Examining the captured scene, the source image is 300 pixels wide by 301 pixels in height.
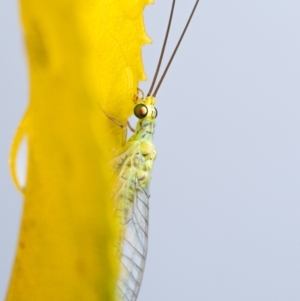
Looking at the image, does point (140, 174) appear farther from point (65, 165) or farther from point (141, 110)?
point (65, 165)

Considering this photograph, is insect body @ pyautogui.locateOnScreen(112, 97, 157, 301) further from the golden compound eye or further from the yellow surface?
the yellow surface

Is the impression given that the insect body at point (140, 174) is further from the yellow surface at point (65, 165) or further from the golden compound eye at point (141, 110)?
the yellow surface at point (65, 165)

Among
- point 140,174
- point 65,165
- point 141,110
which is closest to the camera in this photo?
point 65,165

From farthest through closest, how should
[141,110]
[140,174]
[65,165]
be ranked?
[140,174] < [141,110] < [65,165]

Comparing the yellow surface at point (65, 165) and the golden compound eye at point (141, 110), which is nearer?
the yellow surface at point (65, 165)

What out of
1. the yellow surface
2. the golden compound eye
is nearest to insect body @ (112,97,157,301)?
the golden compound eye

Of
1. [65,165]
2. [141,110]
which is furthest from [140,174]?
[65,165]

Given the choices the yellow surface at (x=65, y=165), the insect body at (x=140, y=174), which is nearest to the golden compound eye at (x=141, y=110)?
the insect body at (x=140, y=174)

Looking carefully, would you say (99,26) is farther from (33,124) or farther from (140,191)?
(140,191)

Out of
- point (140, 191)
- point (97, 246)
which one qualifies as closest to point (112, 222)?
point (97, 246)
